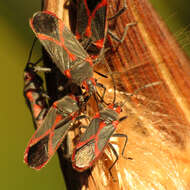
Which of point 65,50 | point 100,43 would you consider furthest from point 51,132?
point 100,43

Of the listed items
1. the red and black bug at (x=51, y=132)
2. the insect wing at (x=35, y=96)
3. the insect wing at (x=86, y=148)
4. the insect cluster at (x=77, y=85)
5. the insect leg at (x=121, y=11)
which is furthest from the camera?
the insect wing at (x=35, y=96)

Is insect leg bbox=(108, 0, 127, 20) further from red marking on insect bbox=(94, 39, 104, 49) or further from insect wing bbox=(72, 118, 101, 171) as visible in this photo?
insect wing bbox=(72, 118, 101, 171)

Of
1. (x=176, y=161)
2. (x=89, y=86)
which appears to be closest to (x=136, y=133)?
(x=176, y=161)

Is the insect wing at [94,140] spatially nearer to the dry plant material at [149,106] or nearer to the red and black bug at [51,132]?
the dry plant material at [149,106]

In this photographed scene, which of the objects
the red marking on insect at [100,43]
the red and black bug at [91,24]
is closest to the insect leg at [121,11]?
the red and black bug at [91,24]

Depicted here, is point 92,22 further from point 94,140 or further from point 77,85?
point 94,140

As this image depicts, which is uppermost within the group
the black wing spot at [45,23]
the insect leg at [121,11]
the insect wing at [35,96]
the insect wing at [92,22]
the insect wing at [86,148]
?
the black wing spot at [45,23]
